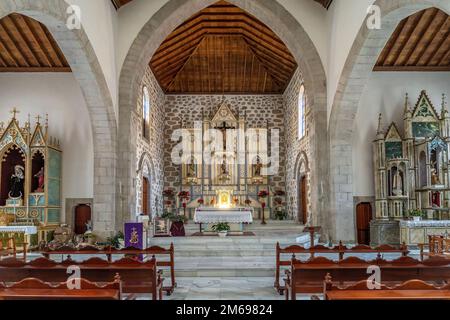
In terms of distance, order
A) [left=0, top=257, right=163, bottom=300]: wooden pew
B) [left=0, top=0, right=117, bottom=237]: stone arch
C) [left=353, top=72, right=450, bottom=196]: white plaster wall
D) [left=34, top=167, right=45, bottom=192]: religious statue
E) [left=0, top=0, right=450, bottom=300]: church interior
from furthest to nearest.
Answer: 1. [left=353, top=72, right=450, bottom=196]: white plaster wall
2. [left=34, top=167, right=45, bottom=192]: religious statue
3. [left=0, top=0, right=450, bottom=300]: church interior
4. [left=0, top=0, right=117, bottom=237]: stone arch
5. [left=0, top=257, right=163, bottom=300]: wooden pew

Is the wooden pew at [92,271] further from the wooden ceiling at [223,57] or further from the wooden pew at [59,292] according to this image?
the wooden ceiling at [223,57]

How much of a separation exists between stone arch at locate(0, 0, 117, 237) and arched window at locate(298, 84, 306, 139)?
6622 mm

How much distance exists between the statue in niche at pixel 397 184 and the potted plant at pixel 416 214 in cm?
54

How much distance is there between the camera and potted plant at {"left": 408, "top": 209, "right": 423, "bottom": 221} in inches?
447

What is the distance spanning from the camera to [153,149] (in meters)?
16.6

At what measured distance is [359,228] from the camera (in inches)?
495

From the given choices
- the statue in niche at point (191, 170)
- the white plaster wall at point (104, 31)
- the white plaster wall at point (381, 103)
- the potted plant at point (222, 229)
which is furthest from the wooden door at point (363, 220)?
the statue in niche at point (191, 170)

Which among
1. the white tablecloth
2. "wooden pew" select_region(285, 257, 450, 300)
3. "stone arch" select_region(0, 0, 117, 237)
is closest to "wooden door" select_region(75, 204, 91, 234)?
"stone arch" select_region(0, 0, 117, 237)

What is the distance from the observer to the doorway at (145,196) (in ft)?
49.7

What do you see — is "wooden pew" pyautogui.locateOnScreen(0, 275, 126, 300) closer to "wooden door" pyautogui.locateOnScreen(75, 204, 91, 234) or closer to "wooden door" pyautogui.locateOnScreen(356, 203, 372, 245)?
"wooden door" pyautogui.locateOnScreen(75, 204, 91, 234)

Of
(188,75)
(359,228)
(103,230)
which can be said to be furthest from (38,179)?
(359,228)

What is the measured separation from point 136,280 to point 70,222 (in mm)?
7641

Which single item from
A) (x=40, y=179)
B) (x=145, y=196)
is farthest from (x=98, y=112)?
(x=145, y=196)

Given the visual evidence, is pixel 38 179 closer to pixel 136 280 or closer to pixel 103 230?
pixel 103 230
